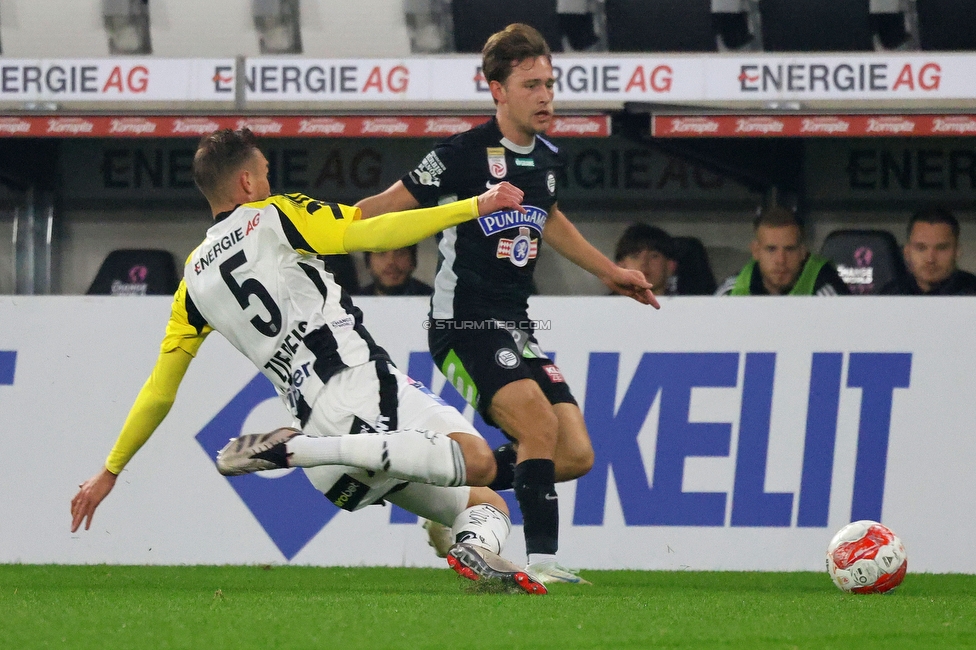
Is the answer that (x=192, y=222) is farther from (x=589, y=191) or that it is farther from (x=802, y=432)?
(x=802, y=432)

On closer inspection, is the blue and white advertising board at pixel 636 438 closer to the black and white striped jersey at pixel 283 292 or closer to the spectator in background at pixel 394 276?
the spectator in background at pixel 394 276

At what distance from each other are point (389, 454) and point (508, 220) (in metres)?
1.11

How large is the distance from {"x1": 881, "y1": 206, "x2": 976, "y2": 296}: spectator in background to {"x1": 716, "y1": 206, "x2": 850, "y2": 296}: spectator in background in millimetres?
412

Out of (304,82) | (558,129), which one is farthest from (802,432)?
(304,82)

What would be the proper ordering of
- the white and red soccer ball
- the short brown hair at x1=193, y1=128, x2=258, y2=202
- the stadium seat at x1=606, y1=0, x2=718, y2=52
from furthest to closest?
the stadium seat at x1=606, y1=0, x2=718, y2=52 < the white and red soccer ball < the short brown hair at x1=193, y1=128, x2=258, y2=202

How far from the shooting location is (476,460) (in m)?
4.43

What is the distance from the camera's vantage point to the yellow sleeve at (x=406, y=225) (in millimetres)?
4160

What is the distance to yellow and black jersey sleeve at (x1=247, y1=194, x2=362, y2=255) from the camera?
175 inches

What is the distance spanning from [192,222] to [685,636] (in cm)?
699

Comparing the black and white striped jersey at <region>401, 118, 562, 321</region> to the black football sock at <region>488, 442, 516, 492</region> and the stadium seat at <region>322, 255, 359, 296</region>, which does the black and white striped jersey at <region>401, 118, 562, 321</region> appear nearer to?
the black football sock at <region>488, 442, 516, 492</region>

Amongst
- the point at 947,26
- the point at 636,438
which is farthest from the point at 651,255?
the point at 947,26

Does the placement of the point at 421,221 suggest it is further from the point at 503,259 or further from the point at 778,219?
the point at 778,219
